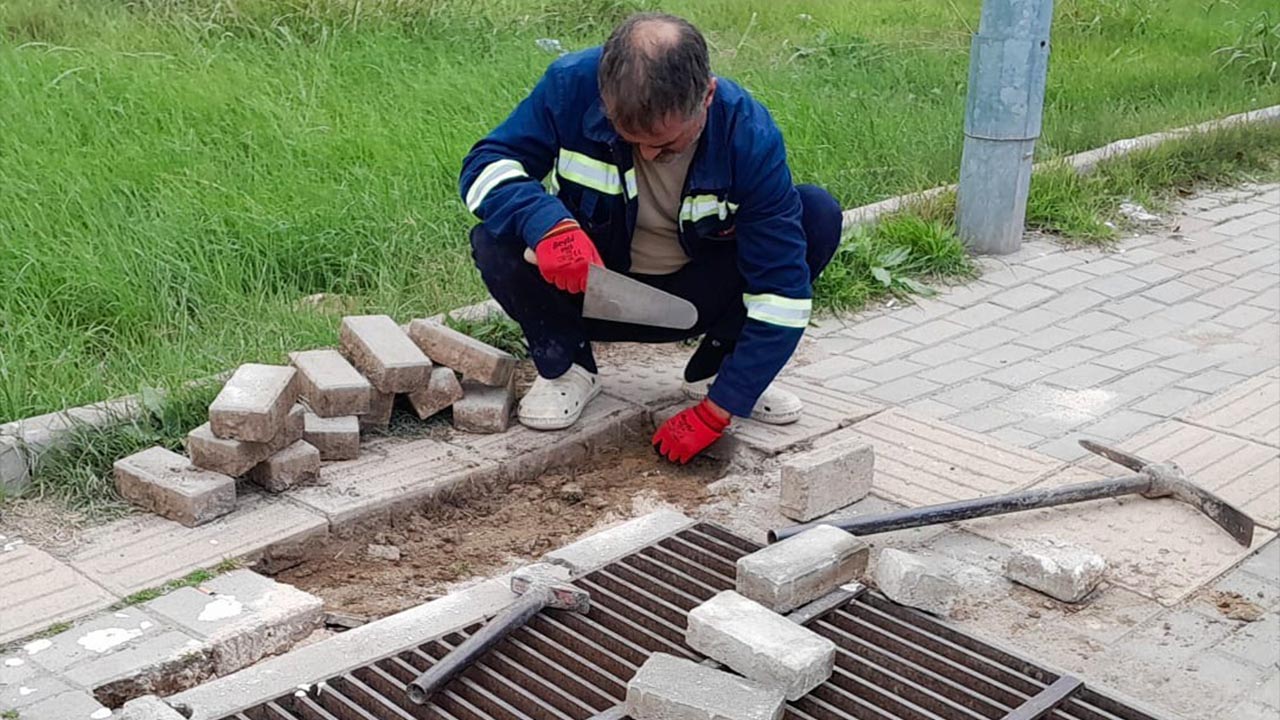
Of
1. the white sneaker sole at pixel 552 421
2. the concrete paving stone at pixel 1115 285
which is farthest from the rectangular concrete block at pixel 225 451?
the concrete paving stone at pixel 1115 285

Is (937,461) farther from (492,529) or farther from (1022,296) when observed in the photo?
(1022,296)

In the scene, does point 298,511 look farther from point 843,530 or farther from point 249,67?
point 249,67

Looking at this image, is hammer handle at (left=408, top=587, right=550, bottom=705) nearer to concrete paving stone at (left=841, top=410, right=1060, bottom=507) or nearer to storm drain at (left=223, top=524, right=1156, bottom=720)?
storm drain at (left=223, top=524, right=1156, bottom=720)

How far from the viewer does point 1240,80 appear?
9.29 metres

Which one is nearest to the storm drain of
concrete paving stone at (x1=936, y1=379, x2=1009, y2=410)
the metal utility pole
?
concrete paving stone at (x1=936, y1=379, x2=1009, y2=410)

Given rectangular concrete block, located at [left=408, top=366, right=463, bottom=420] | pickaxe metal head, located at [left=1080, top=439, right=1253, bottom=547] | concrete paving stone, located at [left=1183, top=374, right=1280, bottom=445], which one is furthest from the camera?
concrete paving stone, located at [left=1183, top=374, right=1280, bottom=445]

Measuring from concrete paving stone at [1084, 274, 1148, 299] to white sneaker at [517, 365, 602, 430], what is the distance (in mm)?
2651

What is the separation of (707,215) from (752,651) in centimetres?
150

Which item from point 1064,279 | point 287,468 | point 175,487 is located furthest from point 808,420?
point 1064,279

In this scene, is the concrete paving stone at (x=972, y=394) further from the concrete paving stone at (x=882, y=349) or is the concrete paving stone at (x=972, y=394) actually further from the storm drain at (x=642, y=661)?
the storm drain at (x=642, y=661)

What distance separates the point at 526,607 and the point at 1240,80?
7.91 meters

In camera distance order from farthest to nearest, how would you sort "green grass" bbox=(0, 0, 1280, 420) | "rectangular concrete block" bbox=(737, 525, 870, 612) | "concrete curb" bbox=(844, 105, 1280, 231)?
1. "concrete curb" bbox=(844, 105, 1280, 231)
2. "green grass" bbox=(0, 0, 1280, 420)
3. "rectangular concrete block" bbox=(737, 525, 870, 612)

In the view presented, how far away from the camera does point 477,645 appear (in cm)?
294

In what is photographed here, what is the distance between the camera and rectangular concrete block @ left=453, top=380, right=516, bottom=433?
13.8ft
